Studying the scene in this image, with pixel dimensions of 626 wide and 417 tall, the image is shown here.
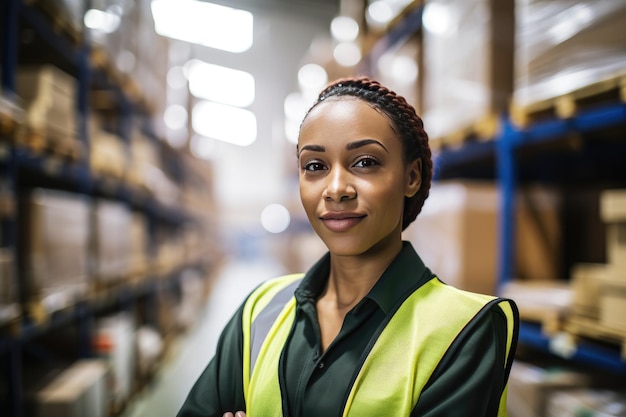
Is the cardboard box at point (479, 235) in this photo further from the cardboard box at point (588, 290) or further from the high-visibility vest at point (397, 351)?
the high-visibility vest at point (397, 351)

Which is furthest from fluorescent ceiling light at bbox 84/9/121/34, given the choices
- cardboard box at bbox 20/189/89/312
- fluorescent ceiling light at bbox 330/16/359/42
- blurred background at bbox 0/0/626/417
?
fluorescent ceiling light at bbox 330/16/359/42

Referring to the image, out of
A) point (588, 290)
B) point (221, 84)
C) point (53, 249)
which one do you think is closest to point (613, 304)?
point (588, 290)

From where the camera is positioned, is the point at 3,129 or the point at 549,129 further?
the point at 549,129

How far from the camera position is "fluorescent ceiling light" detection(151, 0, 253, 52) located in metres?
1.92

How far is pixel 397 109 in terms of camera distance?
1.10 meters

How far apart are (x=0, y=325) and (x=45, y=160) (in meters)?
1.03

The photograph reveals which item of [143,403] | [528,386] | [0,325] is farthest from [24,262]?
[528,386]

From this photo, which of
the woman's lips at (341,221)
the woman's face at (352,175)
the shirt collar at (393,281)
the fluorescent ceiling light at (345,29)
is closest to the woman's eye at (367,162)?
the woman's face at (352,175)

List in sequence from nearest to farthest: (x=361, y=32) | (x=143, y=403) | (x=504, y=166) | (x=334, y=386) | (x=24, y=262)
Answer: (x=334, y=386) → (x=24, y=262) → (x=504, y=166) → (x=143, y=403) → (x=361, y=32)

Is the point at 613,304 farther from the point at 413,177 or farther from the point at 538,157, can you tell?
the point at 538,157

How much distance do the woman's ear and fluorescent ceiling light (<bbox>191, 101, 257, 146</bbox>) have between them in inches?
299

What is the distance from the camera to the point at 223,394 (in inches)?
47.9

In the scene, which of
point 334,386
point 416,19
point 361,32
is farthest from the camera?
point 361,32

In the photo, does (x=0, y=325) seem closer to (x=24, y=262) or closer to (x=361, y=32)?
(x=24, y=262)
